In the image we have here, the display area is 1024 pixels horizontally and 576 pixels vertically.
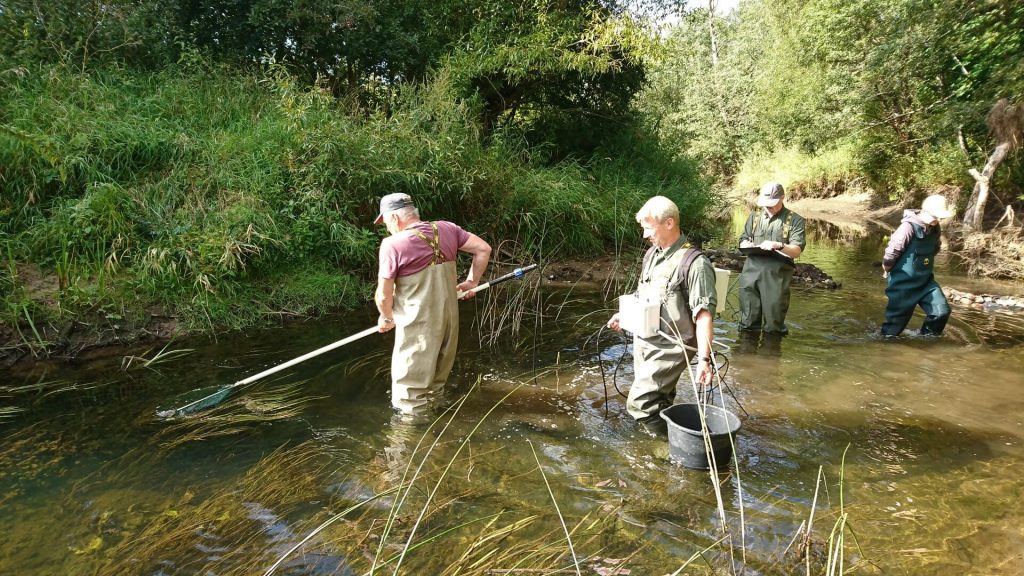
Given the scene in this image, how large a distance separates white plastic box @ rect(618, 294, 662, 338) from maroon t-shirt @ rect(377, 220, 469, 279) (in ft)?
4.62

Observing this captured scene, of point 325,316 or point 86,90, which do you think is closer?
point 325,316

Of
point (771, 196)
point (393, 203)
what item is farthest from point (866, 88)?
point (393, 203)

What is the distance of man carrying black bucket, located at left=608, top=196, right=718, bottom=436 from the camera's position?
3.49m

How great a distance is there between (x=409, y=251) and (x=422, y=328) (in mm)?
611

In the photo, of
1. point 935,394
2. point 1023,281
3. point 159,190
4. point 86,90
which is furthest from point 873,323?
point 86,90

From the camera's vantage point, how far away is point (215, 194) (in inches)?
289

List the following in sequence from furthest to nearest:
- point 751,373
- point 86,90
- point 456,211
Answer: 1. point 456,211
2. point 86,90
3. point 751,373

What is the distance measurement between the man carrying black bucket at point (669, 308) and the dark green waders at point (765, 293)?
2.88 meters

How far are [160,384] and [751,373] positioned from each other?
5371mm

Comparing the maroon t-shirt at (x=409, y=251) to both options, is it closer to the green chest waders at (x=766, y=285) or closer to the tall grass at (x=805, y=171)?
the green chest waders at (x=766, y=285)

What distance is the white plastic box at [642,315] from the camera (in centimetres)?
366

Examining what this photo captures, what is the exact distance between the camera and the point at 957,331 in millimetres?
6672

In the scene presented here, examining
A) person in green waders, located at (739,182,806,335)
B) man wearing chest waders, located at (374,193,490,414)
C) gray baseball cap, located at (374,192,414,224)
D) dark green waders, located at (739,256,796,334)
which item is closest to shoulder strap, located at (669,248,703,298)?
man wearing chest waders, located at (374,193,490,414)

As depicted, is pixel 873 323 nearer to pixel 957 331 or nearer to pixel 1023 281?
pixel 957 331
